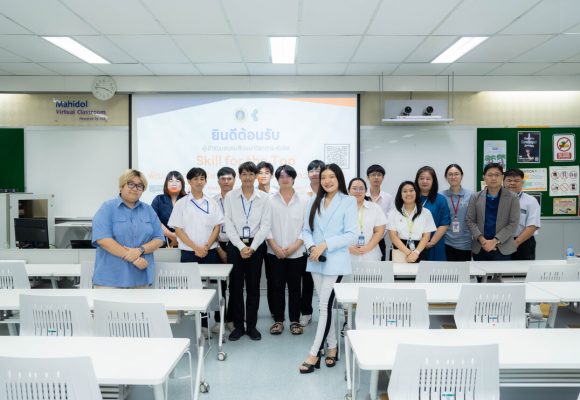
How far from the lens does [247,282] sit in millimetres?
4094

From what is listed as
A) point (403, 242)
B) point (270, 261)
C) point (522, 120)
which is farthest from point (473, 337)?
point (522, 120)

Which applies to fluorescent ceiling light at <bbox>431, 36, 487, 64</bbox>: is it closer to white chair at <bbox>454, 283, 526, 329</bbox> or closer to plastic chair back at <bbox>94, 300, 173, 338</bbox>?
white chair at <bbox>454, 283, 526, 329</bbox>

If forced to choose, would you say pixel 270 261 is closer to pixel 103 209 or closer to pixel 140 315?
pixel 103 209

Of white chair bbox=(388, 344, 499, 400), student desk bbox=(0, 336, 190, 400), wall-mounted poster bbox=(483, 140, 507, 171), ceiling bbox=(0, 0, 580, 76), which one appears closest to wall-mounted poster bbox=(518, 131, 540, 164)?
wall-mounted poster bbox=(483, 140, 507, 171)

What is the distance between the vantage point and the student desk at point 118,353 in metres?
1.68

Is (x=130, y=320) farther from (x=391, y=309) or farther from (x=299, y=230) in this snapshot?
(x=299, y=230)

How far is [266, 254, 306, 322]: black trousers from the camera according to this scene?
4250 millimetres

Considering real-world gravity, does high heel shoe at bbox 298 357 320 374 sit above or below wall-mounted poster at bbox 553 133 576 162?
below

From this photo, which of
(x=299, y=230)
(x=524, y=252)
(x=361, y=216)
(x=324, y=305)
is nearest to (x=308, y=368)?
(x=324, y=305)

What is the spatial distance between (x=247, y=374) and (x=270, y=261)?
1.23 metres

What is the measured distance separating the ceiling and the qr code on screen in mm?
1089

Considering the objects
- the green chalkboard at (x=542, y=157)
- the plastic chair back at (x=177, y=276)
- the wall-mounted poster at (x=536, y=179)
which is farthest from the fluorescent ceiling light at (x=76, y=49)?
the wall-mounted poster at (x=536, y=179)

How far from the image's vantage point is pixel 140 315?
2289mm

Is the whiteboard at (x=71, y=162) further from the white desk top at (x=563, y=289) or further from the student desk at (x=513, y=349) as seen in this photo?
the white desk top at (x=563, y=289)
